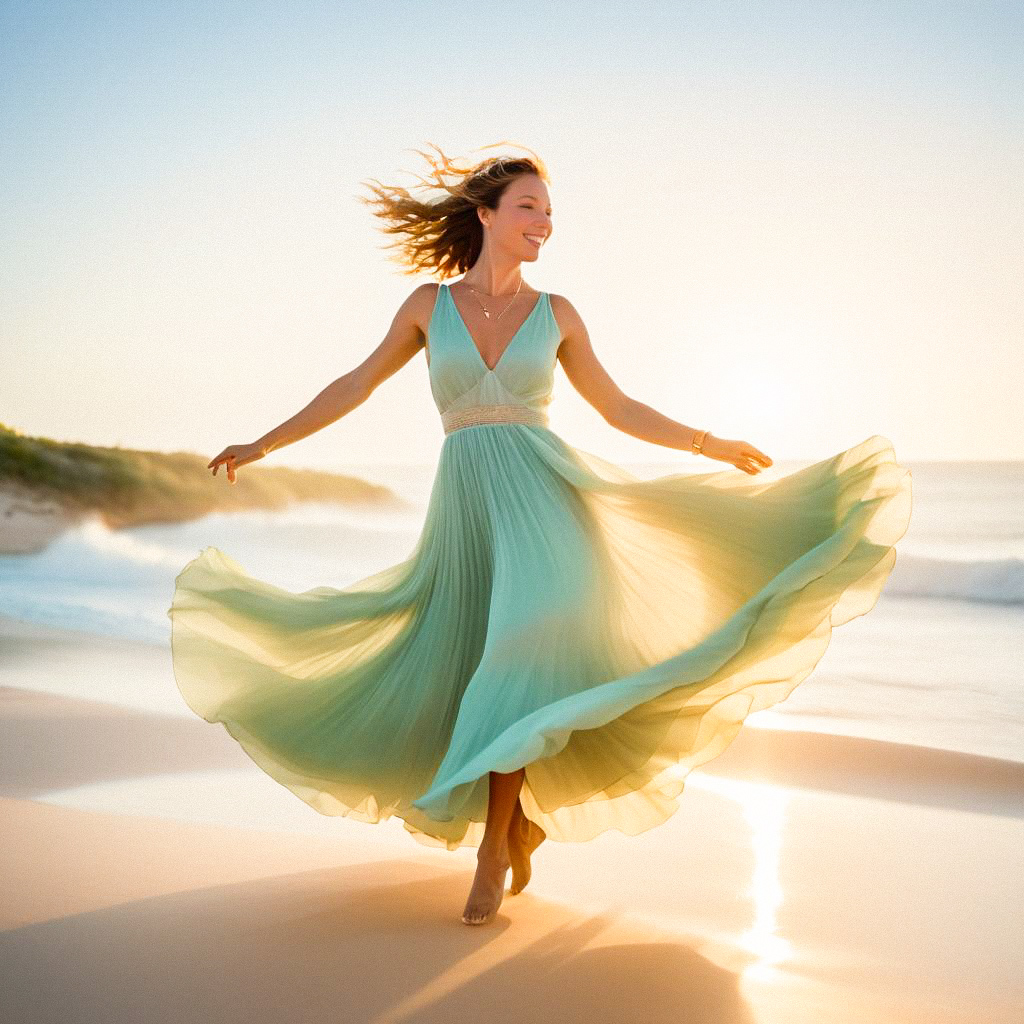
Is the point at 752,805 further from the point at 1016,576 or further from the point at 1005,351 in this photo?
the point at 1005,351

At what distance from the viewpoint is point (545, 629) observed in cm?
321

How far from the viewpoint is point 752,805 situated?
4770 millimetres

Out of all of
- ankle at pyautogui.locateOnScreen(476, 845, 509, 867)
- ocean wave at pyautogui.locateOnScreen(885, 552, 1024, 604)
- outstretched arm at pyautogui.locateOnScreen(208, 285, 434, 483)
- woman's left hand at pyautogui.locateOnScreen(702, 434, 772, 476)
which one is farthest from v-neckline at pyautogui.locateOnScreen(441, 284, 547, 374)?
ocean wave at pyautogui.locateOnScreen(885, 552, 1024, 604)

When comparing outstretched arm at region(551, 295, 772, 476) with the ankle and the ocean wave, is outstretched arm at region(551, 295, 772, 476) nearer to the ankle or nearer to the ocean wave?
the ankle

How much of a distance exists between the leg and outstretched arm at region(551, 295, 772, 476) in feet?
3.57

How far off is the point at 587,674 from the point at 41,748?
291 cm

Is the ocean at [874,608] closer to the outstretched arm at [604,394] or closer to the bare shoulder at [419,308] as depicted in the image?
the outstretched arm at [604,394]

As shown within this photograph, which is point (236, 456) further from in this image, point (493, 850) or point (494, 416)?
point (493, 850)

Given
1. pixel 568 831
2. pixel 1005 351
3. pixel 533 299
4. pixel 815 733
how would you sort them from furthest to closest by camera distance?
pixel 1005 351
pixel 815 733
pixel 533 299
pixel 568 831

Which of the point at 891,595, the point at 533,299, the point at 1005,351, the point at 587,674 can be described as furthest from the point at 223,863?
the point at 1005,351

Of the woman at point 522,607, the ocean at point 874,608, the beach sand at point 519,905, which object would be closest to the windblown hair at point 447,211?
the woman at point 522,607

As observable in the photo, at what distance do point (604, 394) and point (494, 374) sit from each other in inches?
14.7

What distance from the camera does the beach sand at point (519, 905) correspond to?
2693mm

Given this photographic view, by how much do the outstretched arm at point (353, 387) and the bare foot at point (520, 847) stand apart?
1.28 meters
